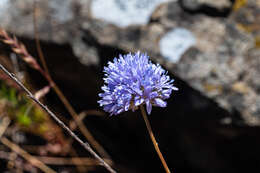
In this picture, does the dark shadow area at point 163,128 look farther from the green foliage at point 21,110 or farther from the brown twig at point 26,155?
the brown twig at point 26,155

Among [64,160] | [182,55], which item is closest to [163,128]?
[182,55]

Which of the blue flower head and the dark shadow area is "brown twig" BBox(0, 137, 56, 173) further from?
the blue flower head

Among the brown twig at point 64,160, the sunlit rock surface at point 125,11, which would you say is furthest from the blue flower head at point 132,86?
the brown twig at point 64,160

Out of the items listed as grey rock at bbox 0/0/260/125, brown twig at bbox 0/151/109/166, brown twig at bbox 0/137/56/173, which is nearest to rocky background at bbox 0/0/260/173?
grey rock at bbox 0/0/260/125

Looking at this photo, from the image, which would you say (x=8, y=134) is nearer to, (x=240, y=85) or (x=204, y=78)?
(x=204, y=78)

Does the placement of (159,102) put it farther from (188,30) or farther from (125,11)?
(125,11)
